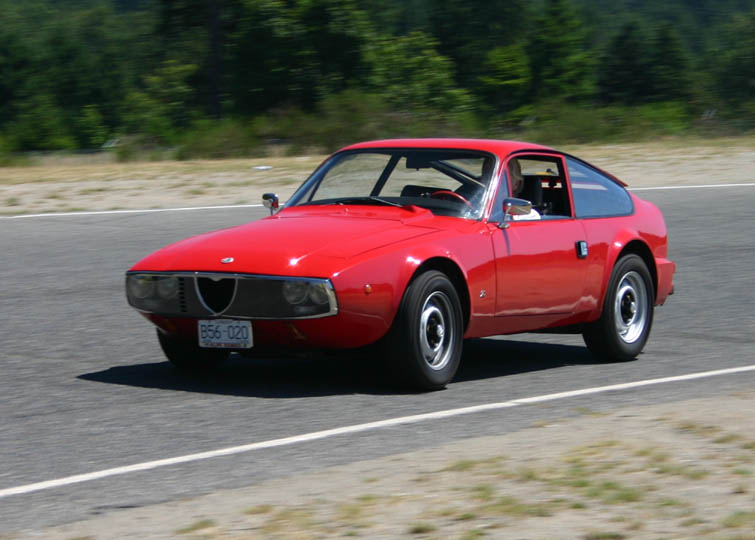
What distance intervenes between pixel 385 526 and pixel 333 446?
4.77ft

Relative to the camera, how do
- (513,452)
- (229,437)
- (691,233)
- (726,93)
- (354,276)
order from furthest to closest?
(726,93) → (691,233) → (354,276) → (229,437) → (513,452)

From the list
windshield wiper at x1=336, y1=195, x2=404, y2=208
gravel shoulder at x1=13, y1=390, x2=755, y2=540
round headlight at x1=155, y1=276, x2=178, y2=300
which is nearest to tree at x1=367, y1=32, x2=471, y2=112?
windshield wiper at x1=336, y1=195, x2=404, y2=208

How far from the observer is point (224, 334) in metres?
7.03

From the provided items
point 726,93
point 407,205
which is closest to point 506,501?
point 407,205

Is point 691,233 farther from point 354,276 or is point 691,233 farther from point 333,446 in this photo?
point 333,446

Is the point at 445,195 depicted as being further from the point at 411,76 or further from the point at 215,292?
the point at 411,76

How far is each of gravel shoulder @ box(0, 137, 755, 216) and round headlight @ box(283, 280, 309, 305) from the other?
12.9m

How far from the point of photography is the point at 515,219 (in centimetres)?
805

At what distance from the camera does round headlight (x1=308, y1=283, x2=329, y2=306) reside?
6738 mm

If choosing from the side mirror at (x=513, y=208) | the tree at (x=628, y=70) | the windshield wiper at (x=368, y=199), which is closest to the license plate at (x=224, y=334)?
the windshield wiper at (x=368, y=199)

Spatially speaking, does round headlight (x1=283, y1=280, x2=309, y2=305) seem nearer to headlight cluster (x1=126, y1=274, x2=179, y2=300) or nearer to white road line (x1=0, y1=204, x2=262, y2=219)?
headlight cluster (x1=126, y1=274, x2=179, y2=300)

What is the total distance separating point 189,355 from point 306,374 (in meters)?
0.74

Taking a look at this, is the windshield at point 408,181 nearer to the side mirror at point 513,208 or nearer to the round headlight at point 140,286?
the side mirror at point 513,208

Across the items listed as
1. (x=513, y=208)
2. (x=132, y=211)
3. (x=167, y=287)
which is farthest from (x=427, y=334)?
(x=132, y=211)
